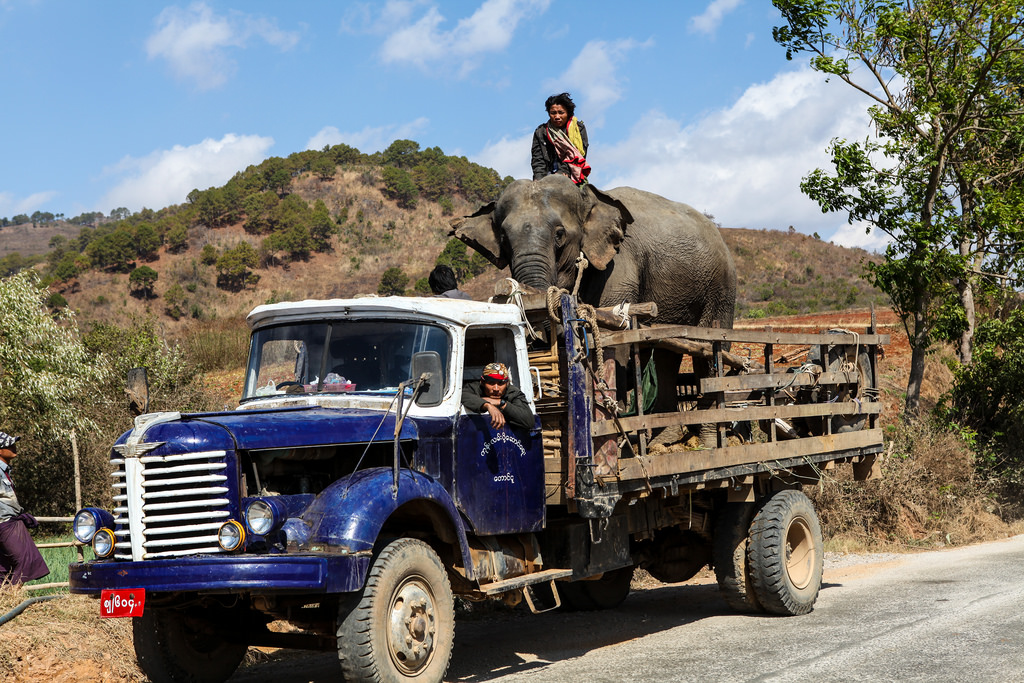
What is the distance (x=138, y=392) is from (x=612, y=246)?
5819 mm

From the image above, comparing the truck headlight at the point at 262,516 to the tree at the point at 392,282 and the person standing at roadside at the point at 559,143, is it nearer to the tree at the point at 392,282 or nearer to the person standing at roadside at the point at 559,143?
the person standing at roadside at the point at 559,143

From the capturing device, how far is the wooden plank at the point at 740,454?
24.9 feet

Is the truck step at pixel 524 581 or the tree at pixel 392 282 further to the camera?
the tree at pixel 392 282

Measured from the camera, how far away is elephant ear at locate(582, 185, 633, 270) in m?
10.9

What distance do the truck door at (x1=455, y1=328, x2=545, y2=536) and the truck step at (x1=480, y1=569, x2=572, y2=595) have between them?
32 cm

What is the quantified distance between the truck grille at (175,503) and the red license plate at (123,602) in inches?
7.7

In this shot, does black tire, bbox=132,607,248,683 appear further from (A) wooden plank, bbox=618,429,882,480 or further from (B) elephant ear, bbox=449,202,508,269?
(B) elephant ear, bbox=449,202,508,269

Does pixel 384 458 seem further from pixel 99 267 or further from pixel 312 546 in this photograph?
pixel 99 267

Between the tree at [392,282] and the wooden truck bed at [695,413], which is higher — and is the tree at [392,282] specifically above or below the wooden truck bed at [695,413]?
above

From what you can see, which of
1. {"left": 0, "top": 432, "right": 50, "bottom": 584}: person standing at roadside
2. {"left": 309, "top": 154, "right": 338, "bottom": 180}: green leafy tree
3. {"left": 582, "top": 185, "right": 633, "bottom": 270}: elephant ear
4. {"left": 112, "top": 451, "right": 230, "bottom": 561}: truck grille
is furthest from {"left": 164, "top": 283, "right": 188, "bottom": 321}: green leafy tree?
{"left": 112, "top": 451, "right": 230, "bottom": 561}: truck grille

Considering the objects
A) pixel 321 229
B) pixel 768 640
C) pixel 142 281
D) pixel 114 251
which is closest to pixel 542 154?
pixel 768 640

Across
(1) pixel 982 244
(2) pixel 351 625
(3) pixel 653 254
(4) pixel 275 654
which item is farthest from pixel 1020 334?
(2) pixel 351 625

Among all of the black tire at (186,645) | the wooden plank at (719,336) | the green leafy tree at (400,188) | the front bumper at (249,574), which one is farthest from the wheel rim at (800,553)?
the green leafy tree at (400,188)

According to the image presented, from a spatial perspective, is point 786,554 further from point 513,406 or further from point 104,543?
point 104,543
